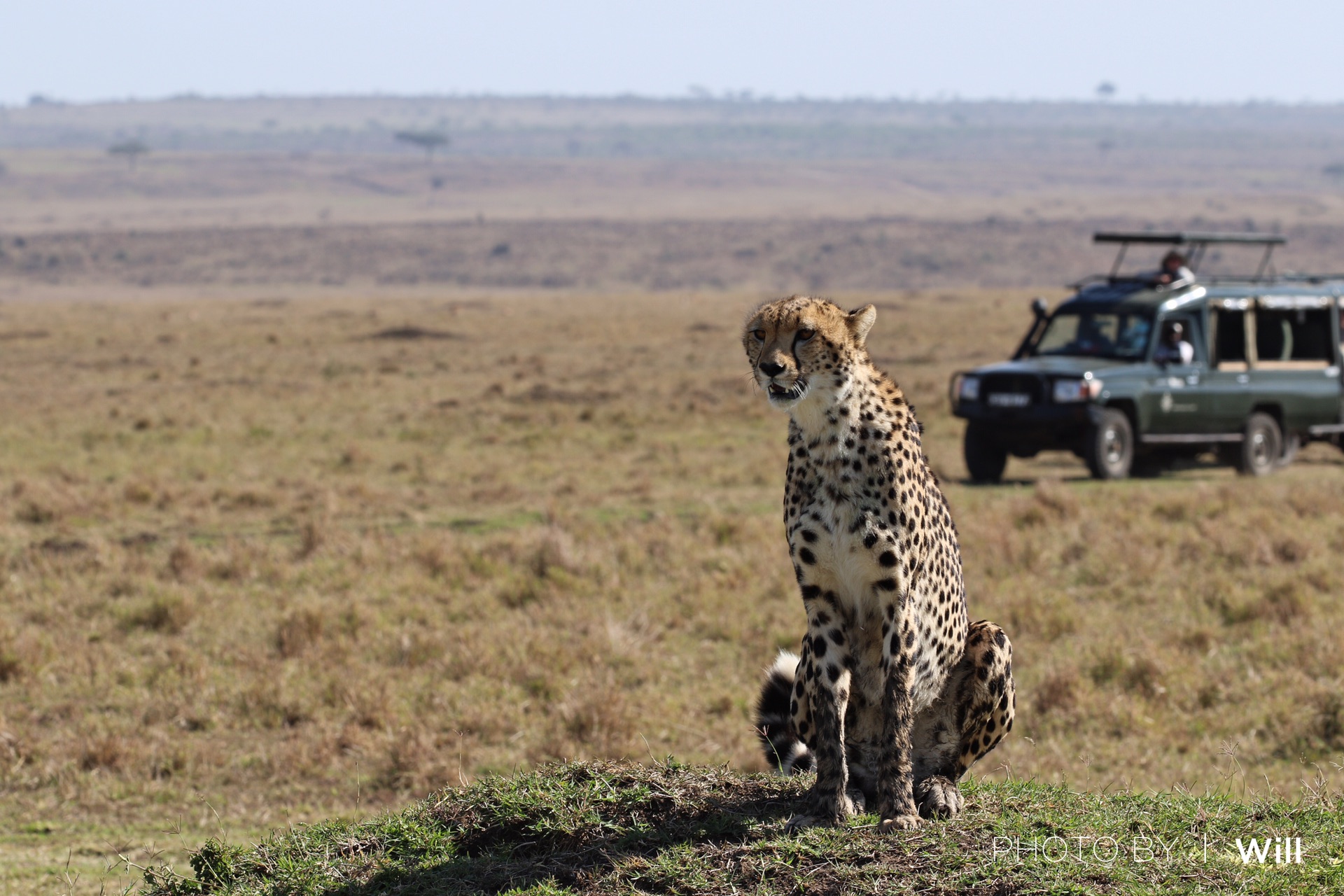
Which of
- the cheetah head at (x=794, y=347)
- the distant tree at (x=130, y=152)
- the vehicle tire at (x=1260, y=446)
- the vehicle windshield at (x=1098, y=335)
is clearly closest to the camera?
the cheetah head at (x=794, y=347)

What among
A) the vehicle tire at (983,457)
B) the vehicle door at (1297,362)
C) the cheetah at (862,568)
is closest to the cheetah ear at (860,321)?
the cheetah at (862,568)

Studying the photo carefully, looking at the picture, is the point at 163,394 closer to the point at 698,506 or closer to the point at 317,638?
the point at 698,506

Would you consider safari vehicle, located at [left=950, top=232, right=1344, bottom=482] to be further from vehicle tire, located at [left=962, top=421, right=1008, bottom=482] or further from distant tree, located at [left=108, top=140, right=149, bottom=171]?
distant tree, located at [left=108, top=140, right=149, bottom=171]

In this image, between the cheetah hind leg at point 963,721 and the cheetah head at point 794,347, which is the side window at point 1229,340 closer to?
the cheetah hind leg at point 963,721

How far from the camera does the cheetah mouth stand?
4.03 m

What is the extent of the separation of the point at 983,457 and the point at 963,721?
10762 mm

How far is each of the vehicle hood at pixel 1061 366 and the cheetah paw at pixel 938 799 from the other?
404 inches

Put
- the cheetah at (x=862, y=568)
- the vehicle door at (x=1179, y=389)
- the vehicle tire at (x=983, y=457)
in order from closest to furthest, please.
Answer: the cheetah at (x=862, y=568), the vehicle door at (x=1179, y=389), the vehicle tire at (x=983, y=457)

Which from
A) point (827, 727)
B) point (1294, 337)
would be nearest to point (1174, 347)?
point (1294, 337)

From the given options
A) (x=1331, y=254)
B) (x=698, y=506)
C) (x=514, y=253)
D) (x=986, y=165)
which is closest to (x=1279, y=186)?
(x=986, y=165)

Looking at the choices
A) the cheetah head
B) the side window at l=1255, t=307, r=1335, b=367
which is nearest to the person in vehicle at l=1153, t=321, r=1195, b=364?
the side window at l=1255, t=307, r=1335, b=367

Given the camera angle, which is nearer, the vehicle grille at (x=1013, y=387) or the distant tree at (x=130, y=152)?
the vehicle grille at (x=1013, y=387)

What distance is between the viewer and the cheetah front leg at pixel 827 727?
166 inches

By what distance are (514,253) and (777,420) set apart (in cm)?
6879
